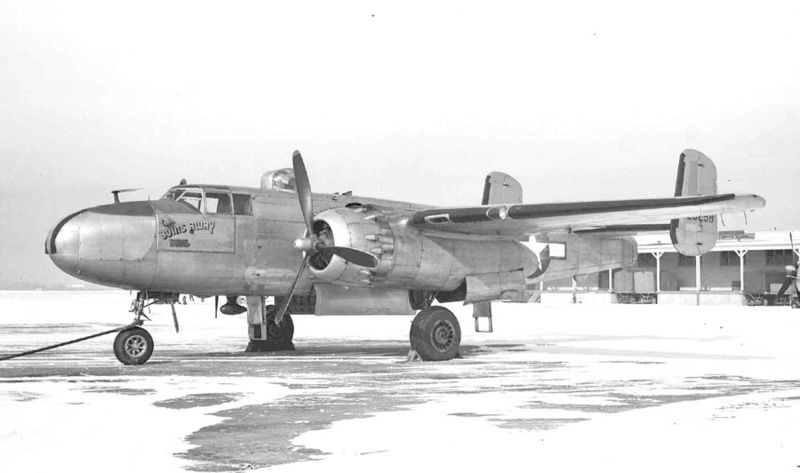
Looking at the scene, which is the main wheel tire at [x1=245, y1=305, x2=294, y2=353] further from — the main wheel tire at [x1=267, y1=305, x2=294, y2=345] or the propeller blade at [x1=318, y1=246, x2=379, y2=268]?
the propeller blade at [x1=318, y1=246, x2=379, y2=268]

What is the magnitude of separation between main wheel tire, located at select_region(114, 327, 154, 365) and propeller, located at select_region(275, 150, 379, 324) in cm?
276

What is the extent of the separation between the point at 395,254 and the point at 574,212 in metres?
3.26

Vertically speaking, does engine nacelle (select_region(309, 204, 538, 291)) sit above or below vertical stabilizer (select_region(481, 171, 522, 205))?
below

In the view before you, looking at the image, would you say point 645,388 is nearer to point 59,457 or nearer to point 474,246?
point 474,246

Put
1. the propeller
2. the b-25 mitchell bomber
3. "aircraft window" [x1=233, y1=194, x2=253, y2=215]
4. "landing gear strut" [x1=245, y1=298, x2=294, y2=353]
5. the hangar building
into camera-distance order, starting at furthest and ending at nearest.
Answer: the hangar building
"landing gear strut" [x1=245, y1=298, x2=294, y2=353]
"aircraft window" [x1=233, y1=194, x2=253, y2=215]
the propeller
the b-25 mitchell bomber

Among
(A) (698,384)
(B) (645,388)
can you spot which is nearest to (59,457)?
(B) (645,388)

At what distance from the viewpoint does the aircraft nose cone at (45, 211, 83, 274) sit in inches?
605

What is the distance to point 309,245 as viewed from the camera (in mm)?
16062

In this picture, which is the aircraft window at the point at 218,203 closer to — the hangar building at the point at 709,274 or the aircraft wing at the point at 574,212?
the aircraft wing at the point at 574,212

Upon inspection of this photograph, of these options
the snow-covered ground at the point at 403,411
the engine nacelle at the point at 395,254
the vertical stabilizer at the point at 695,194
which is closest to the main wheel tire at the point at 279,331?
the snow-covered ground at the point at 403,411

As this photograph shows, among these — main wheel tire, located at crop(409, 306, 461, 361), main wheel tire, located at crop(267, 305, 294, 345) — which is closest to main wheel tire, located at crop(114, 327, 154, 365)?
main wheel tire, located at crop(267, 305, 294, 345)

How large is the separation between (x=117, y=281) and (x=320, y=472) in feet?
33.0

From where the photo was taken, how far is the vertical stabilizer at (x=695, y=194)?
20034 millimetres

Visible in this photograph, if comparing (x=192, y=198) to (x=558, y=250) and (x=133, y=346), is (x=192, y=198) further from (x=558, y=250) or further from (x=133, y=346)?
(x=558, y=250)
